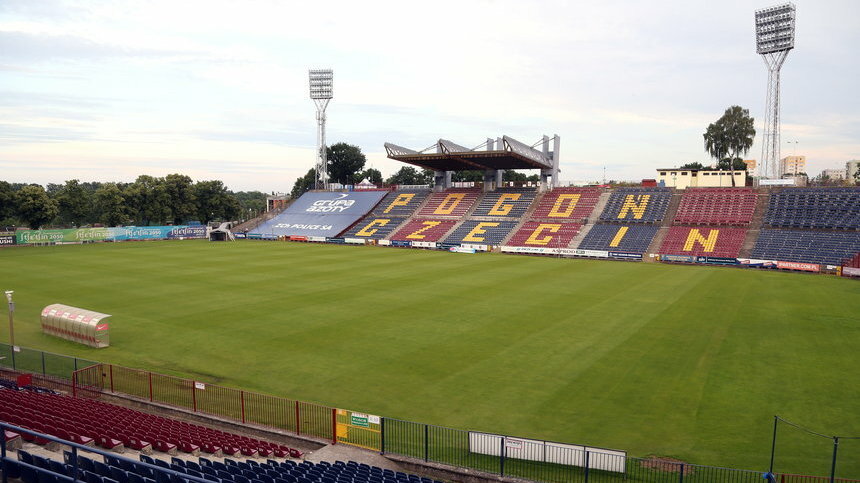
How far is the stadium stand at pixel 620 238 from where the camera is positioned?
63375mm

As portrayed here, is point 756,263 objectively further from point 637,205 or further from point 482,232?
point 482,232

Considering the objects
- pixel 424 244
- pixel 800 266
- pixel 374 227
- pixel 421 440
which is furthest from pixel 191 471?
pixel 374 227

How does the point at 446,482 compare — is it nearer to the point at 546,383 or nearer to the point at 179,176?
the point at 546,383

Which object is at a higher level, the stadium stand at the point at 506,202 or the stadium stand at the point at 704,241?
the stadium stand at the point at 506,202

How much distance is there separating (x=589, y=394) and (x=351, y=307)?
56.0ft

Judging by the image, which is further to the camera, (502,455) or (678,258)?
(678,258)

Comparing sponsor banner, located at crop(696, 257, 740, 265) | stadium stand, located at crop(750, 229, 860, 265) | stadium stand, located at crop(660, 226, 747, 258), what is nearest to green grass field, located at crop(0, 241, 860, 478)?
sponsor banner, located at crop(696, 257, 740, 265)

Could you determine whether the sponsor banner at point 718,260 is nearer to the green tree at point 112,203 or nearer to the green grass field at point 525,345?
the green grass field at point 525,345

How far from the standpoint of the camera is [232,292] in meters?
36.8

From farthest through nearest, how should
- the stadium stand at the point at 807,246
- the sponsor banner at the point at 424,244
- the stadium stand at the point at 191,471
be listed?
1. the sponsor banner at the point at 424,244
2. the stadium stand at the point at 807,246
3. the stadium stand at the point at 191,471

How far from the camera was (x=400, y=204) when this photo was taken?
301ft

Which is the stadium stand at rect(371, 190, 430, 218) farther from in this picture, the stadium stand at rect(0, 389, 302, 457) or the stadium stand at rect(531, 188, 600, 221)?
the stadium stand at rect(0, 389, 302, 457)

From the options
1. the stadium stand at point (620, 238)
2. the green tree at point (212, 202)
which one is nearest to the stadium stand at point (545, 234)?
the stadium stand at point (620, 238)

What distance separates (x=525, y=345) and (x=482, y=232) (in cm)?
5075
